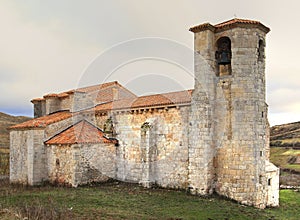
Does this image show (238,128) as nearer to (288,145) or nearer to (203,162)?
(203,162)

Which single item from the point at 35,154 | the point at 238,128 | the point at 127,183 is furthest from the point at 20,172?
the point at 238,128

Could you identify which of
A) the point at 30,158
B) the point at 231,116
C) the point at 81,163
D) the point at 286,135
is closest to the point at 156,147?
the point at 81,163

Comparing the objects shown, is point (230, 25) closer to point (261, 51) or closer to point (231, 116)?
point (261, 51)

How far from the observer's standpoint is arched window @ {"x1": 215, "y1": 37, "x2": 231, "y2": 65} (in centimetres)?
1576

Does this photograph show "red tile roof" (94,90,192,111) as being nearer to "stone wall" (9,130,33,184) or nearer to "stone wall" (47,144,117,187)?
"stone wall" (47,144,117,187)

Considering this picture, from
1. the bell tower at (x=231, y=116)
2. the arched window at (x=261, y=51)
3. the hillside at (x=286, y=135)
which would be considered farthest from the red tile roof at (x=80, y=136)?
the hillside at (x=286, y=135)

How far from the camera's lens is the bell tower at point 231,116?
14492 mm

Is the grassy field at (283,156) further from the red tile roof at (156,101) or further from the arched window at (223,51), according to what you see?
the arched window at (223,51)

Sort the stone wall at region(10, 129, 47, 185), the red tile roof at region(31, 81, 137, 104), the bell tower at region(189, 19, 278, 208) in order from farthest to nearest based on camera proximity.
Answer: the red tile roof at region(31, 81, 137, 104) < the stone wall at region(10, 129, 47, 185) < the bell tower at region(189, 19, 278, 208)

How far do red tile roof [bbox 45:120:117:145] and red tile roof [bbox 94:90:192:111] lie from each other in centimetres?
167

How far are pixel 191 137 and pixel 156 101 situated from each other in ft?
11.9

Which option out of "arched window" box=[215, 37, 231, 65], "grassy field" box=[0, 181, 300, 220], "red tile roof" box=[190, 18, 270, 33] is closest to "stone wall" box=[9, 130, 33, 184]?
"grassy field" box=[0, 181, 300, 220]

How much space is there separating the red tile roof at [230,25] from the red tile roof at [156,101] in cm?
372

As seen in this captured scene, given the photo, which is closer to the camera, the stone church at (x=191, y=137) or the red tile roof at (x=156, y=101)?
the stone church at (x=191, y=137)
